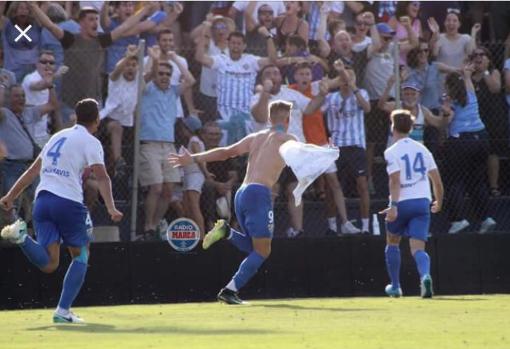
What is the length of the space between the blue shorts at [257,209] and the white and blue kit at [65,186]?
8.81 ft

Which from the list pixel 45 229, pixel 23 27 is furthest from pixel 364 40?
pixel 45 229

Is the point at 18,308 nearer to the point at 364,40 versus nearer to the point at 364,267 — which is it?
the point at 364,267

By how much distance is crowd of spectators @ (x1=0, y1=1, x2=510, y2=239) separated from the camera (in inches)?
641

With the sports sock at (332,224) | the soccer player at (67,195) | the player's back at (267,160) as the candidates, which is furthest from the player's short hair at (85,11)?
the soccer player at (67,195)

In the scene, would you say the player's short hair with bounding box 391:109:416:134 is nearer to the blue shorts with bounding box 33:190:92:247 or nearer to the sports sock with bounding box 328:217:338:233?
the sports sock with bounding box 328:217:338:233

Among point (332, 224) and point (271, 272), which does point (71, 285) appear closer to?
point (271, 272)

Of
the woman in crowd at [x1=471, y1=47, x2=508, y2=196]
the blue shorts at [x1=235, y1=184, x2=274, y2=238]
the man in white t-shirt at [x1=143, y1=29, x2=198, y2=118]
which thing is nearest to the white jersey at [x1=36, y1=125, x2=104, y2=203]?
the blue shorts at [x1=235, y1=184, x2=274, y2=238]

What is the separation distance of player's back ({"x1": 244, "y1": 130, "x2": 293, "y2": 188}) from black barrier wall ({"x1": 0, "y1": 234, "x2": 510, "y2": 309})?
10.5ft

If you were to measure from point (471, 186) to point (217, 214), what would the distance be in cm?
390

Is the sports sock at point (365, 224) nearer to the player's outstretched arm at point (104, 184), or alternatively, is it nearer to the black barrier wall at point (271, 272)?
the black barrier wall at point (271, 272)

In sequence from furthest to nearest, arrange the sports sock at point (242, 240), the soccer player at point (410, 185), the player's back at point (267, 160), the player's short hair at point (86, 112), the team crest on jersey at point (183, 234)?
the team crest on jersey at point (183, 234)
the soccer player at point (410, 185)
the sports sock at point (242, 240)
the player's back at point (267, 160)
the player's short hair at point (86, 112)

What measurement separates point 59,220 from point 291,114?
21.2ft

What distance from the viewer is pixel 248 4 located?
18.6m

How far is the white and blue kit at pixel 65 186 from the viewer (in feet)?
36.0
